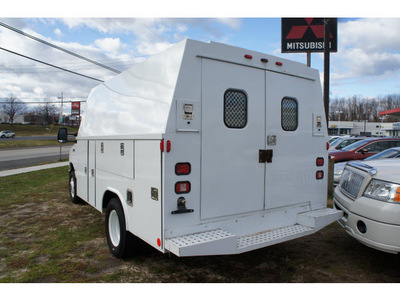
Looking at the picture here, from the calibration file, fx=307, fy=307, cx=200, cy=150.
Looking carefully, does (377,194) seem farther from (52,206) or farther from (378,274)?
(52,206)

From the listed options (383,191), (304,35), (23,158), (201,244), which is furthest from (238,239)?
(23,158)

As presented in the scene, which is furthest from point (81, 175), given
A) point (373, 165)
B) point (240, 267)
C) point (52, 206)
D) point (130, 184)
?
point (373, 165)

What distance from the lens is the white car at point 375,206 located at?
314cm

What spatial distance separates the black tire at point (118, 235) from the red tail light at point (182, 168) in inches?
49.8

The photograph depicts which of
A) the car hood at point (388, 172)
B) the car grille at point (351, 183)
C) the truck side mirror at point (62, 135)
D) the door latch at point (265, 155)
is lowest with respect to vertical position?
the car grille at point (351, 183)

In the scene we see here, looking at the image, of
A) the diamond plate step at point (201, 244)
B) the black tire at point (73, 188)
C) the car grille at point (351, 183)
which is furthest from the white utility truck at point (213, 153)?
the black tire at point (73, 188)

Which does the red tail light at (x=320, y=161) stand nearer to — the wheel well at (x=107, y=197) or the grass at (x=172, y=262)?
the grass at (x=172, y=262)

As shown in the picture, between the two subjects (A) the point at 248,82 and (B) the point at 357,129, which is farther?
(B) the point at 357,129

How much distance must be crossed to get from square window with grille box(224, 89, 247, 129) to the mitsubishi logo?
826cm

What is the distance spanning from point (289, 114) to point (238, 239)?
5.83 ft

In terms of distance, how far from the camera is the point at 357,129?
82.1 meters

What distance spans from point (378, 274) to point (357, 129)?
8837 centimetres

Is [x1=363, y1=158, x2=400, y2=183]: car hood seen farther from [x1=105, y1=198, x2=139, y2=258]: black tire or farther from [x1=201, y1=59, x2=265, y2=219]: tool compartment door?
[x1=105, y1=198, x2=139, y2=258]: black tire

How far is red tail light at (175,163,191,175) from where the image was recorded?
123 inches
